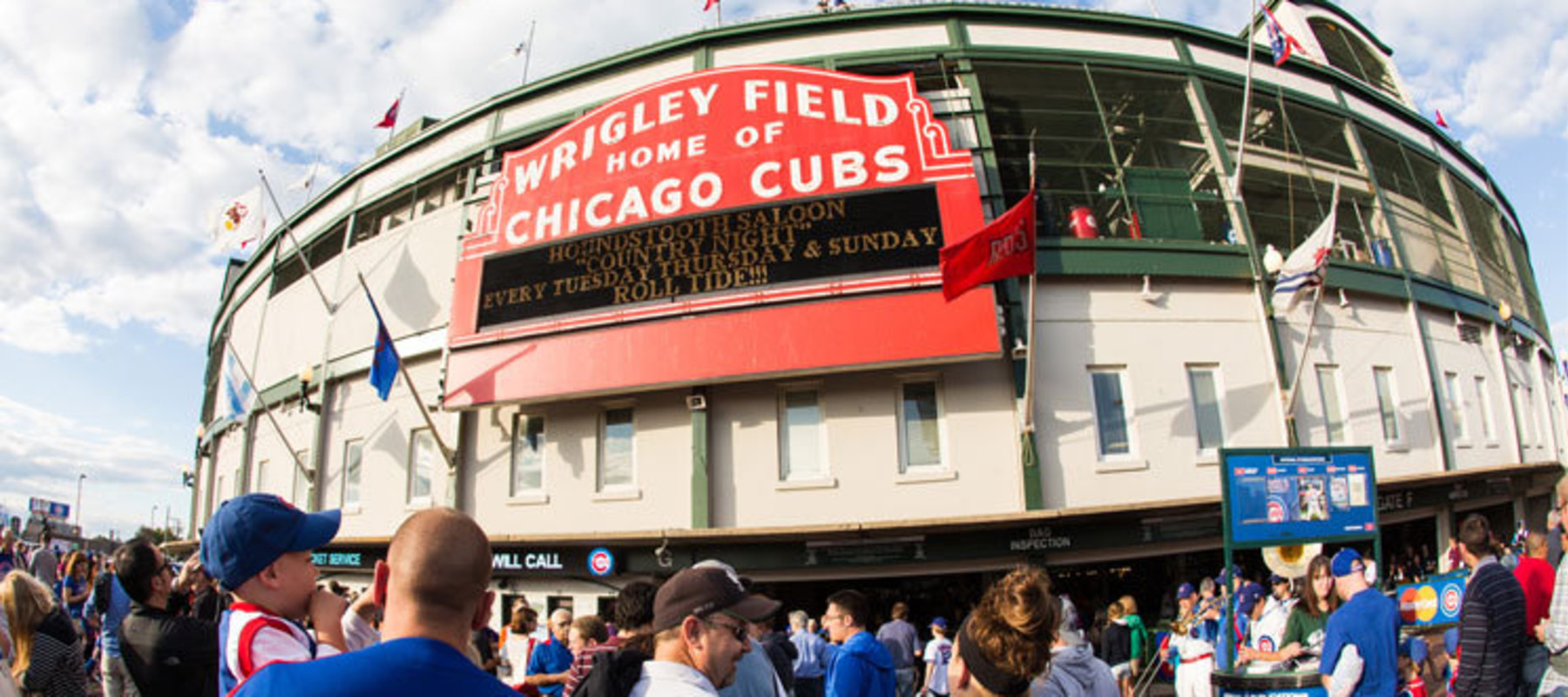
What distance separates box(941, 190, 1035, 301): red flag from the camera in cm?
1210

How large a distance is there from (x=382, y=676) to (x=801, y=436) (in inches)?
498

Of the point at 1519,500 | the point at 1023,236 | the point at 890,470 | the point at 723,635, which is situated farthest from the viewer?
the point at 1519,500

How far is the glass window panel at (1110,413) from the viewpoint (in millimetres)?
13547

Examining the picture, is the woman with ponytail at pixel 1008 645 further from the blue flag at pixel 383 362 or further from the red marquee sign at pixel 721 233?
the blue flag at pixel 383 362

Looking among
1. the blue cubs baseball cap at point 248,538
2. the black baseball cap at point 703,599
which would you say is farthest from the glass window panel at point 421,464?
the black baseball cap at point 703,599

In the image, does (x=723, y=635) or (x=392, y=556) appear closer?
(x=392, y=556)

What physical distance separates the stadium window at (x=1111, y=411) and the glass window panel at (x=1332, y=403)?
4123 mm

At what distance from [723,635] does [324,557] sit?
17449 mm

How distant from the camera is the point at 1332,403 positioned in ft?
49.3

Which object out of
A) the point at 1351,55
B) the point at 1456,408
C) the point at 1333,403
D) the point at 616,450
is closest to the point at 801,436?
the point at 616,450

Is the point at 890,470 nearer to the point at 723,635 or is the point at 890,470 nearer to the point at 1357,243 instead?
the point at 723,635

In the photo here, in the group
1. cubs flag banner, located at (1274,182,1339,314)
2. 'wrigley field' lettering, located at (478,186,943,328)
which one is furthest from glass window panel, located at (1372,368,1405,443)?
'wrigley field' lettering, located at (478,186,943,328)

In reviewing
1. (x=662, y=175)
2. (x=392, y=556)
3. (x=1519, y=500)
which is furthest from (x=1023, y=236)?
(x=1519, y=500)

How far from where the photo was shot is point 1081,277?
14.1m
